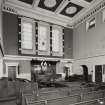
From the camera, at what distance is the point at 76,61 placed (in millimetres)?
12336

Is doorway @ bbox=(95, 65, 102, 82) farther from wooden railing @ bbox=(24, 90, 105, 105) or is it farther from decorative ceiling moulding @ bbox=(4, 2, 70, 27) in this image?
wooden railing @ bbox=(24, 90, 105, 105)

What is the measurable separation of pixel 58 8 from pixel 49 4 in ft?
3.25

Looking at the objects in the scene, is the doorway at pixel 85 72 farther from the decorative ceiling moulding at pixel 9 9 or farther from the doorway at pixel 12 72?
the decorative ceiling moulding at pixel 9 9

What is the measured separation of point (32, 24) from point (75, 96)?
9036 mm

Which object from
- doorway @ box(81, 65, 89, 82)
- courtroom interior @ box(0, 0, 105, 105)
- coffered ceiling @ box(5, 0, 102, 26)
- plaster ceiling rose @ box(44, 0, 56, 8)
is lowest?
doorway @ box(81, 65, 89, 82)

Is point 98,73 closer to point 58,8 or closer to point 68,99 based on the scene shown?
point 58,8

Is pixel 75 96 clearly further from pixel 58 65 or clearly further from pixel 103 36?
pixel 58 65

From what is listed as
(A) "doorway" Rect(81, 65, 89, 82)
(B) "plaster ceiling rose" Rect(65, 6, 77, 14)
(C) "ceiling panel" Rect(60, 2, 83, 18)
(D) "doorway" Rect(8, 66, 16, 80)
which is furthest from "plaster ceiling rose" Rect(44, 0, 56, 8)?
(A) "doorway" Rect(81, 65, 89, 82)

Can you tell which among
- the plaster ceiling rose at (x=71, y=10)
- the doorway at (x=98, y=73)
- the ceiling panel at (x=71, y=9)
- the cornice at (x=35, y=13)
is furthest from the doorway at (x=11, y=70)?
the plaster ceiling rose at (x=71, y=10)

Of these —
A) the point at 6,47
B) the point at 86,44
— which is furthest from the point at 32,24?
the point at 86,44

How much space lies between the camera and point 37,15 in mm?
11047

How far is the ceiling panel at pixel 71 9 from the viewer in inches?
424

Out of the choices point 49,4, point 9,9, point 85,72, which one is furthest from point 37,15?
point 85,72

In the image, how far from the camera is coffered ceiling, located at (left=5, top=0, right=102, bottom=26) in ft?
33.2
